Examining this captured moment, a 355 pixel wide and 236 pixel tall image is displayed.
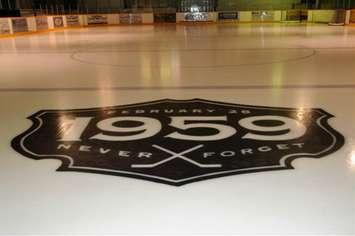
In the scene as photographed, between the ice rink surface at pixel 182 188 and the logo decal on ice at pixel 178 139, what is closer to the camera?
the ice rink surface at pixel 182 188

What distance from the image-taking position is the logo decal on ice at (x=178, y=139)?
2756 mm

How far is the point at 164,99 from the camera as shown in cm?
473

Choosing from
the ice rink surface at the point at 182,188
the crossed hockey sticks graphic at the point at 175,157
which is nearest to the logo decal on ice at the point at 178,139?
the crossed hockey sticks graphic at the point at 175,157

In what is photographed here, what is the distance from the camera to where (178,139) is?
10.9 ft

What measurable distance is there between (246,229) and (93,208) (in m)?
0.90

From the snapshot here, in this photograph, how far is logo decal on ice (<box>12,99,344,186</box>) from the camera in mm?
2756

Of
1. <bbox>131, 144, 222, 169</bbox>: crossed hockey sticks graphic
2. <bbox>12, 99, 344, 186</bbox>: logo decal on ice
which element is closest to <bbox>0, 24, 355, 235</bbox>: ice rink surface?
<bbox>12, 99, 344, 186</bbox>: logo decal on ice

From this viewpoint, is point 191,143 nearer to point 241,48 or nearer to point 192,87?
point 192,87

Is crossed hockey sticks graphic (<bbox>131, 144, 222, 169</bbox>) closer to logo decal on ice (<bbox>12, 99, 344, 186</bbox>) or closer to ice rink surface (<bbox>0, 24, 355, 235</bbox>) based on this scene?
logo decal on ice (<bbox>12, 99, 344, 186</bbox>)

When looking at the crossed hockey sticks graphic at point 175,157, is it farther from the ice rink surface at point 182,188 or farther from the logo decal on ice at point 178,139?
the ice rink surface at point 182,188

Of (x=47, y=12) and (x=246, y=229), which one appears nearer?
(x=246, y=229)

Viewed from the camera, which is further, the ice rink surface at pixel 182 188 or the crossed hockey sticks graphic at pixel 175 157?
the crossed hockey sticks graphic at pixel 175 157

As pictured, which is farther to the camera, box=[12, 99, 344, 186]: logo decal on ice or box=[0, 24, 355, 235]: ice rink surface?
box=[12, 99, 344, 186]: logo decal on ice

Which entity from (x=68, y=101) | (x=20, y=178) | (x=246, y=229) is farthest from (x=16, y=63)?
(x=246, y=229)
